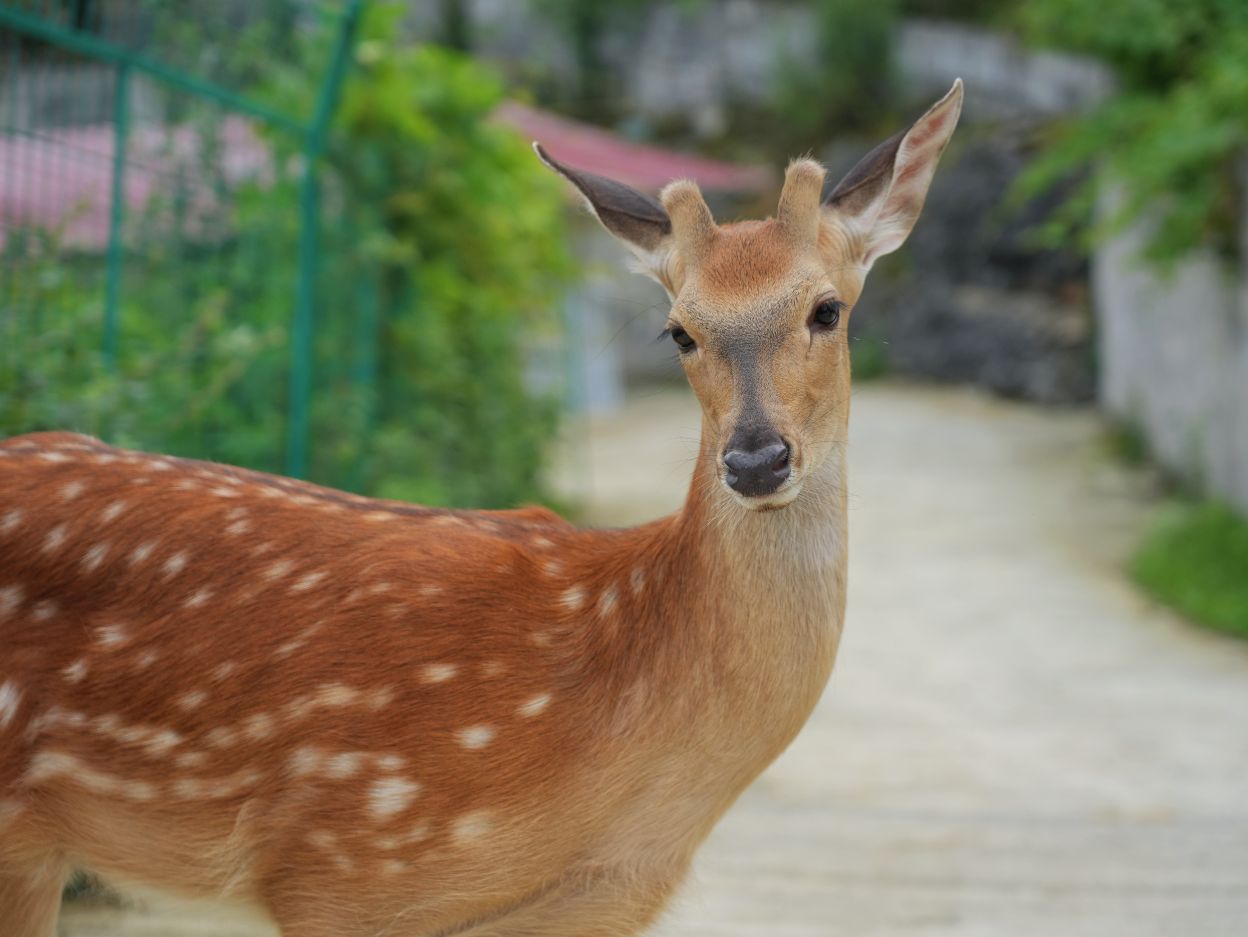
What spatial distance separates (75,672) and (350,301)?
5364 mm

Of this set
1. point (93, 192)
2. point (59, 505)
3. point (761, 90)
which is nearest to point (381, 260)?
point (93, 192)

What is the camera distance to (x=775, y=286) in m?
2.88

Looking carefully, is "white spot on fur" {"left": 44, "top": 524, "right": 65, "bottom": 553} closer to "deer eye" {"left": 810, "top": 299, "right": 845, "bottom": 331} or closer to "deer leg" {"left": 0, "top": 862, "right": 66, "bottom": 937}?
"deer leg" {"left": 0, "top": 862, "right": 66, "bottom": 937}

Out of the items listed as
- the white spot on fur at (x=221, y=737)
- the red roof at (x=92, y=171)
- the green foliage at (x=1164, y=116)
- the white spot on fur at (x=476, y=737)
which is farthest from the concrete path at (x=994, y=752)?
the green foliage at (x=1164, y=116)

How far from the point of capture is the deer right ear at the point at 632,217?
122 inches

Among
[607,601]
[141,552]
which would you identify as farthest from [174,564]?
[607,601]

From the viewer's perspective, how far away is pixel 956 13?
22484 millimetres

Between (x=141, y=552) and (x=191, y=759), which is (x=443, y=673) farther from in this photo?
(x=141, y=552)

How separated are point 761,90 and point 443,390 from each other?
617 inches

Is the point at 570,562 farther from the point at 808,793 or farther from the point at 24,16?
the point at 808,793

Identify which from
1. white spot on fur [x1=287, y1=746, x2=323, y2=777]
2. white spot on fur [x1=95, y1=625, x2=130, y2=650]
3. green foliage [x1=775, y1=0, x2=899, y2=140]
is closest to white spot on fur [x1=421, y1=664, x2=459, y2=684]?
white spot on fur [x1=287, y1=746, x2=323, y2=777]

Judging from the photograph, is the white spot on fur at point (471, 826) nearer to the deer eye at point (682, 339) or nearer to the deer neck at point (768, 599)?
the deer neck at point (768, 599)

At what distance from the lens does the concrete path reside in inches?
163

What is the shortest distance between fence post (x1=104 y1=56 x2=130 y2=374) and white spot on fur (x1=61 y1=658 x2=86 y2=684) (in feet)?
8.31
